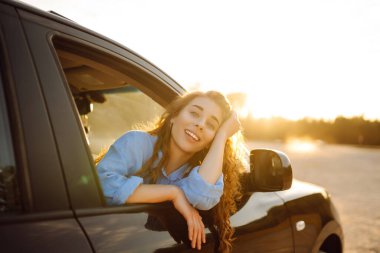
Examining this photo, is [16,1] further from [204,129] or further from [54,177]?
[204,129]

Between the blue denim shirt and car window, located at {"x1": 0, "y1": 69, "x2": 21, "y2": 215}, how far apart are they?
1.44 ft

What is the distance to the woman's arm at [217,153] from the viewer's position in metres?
1.94

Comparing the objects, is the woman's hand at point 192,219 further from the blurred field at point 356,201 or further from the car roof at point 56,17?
the blurred field at point 356,201

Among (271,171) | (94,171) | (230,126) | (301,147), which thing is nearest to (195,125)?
(230,126)

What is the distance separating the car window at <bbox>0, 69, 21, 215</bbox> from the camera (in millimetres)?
1275

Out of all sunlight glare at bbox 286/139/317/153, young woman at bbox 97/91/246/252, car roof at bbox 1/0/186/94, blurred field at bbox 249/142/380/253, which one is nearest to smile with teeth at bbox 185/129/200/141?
young woman at bbox 97/91/246/252

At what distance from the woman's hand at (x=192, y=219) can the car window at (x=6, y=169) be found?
2.23ft

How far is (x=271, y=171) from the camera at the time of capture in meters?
2.18

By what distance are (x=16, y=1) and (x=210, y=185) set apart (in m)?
1.02

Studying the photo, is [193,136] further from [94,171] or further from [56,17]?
[56,17]

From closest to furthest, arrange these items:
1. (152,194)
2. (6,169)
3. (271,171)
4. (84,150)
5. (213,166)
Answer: (6,169) → (84,150) → (152,194) → (213,166) → (271,171)

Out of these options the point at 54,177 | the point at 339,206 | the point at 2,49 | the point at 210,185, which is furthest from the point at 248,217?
the point at 339,206

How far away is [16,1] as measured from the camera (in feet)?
4.71

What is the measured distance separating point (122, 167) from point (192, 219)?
0.37 m
